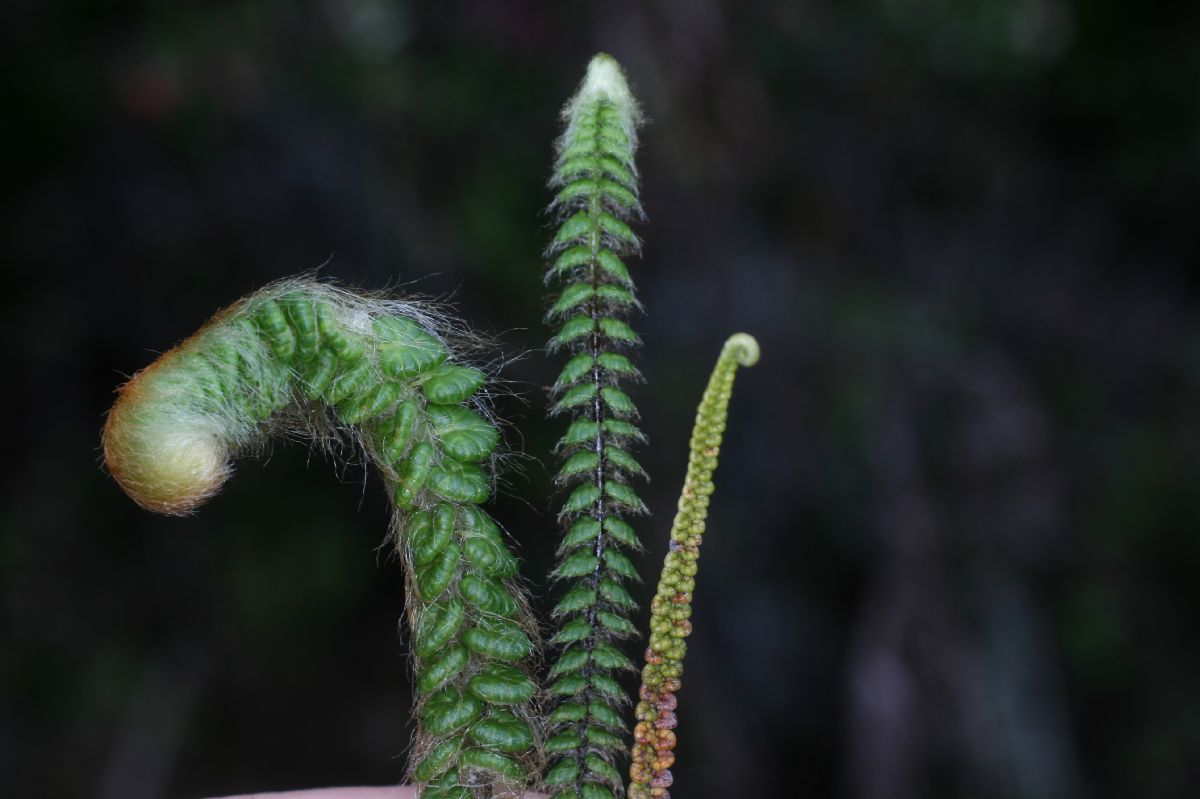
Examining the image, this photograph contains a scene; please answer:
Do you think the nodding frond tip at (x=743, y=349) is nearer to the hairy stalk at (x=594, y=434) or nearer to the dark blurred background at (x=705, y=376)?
the hairy stalk at (x=594, y=434)

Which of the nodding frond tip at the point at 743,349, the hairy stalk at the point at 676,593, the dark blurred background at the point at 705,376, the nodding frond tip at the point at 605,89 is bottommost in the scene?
the hairy stalk at the point at 676,593

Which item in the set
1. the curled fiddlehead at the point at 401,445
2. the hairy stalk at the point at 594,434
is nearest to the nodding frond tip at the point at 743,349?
the hairy stalk at the point at 594,434

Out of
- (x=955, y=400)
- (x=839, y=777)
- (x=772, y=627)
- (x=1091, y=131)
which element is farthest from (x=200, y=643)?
(x=1091, y=131)

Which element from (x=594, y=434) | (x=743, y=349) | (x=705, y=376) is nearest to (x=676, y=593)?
(x=594, y=434)

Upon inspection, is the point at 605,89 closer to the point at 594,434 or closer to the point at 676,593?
the point at 594,434

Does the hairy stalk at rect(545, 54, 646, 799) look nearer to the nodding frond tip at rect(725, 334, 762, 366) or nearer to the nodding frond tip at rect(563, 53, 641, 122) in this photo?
the nodding frond tip at rect(563, 53, 641, 122)

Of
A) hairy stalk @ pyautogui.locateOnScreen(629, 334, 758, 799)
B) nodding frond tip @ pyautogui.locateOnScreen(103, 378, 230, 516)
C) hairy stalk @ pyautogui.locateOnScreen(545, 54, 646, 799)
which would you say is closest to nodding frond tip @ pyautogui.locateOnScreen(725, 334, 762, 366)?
hairy stalk @ pyautogui.locateOnScreen(629, 334, 758, 799)
